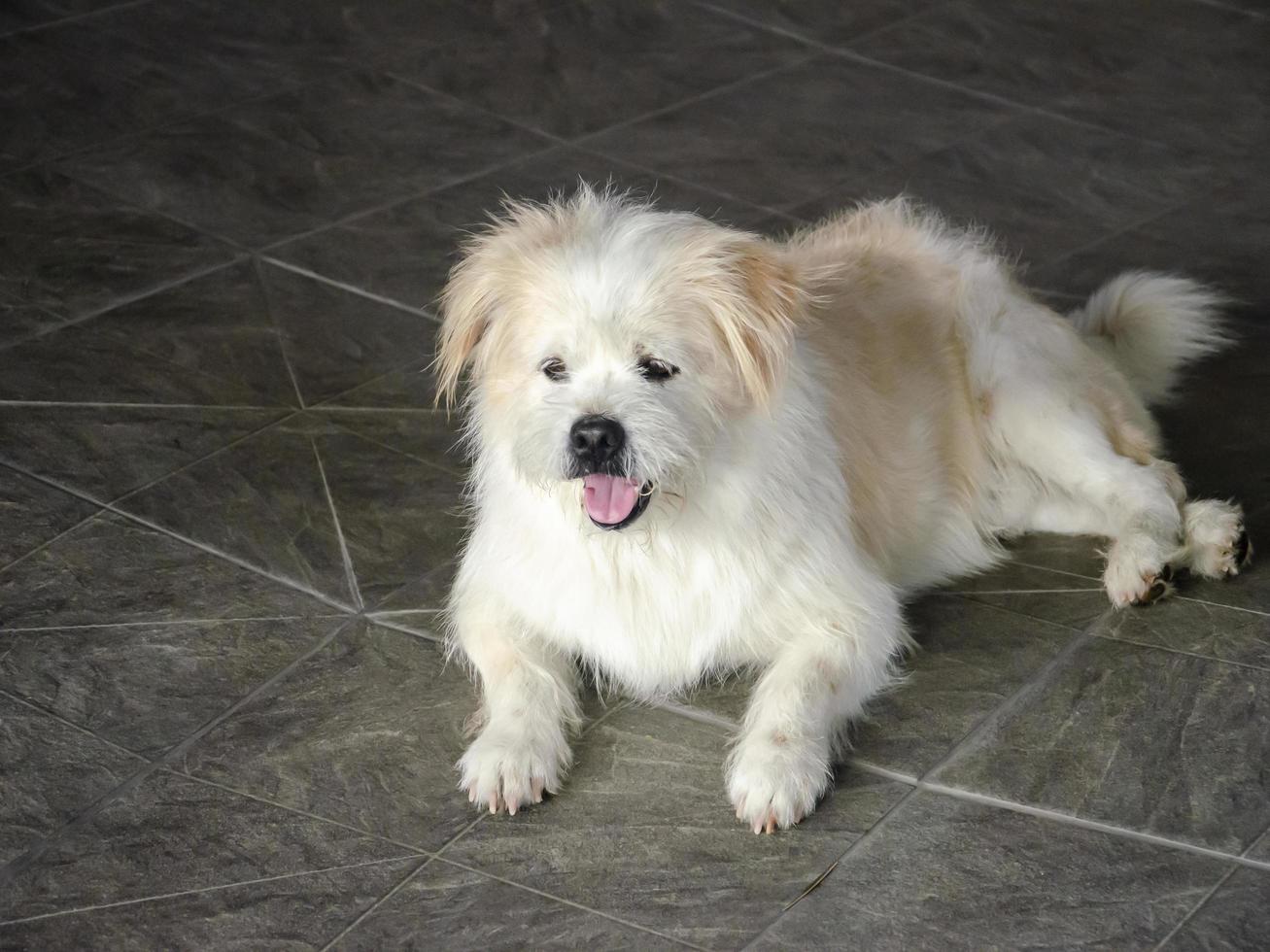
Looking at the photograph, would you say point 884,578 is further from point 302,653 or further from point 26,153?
point 26,153

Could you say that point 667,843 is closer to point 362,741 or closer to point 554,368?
point 362,741

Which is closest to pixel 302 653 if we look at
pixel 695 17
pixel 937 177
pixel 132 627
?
pixel 132 627

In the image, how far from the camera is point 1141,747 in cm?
337

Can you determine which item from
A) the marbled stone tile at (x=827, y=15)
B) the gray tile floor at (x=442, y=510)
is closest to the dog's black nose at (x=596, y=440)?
the gray tile floor at (x=442, y=510)

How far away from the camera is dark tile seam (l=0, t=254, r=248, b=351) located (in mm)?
5242

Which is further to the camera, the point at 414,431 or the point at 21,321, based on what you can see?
the point at 21,321

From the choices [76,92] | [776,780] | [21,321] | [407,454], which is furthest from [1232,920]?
[76,92]

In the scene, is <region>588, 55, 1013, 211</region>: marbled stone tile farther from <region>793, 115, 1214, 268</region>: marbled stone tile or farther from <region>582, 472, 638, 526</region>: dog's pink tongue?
<region>582, 472, 638, 526</region>: dog's pink tongue

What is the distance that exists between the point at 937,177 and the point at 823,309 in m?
2.71

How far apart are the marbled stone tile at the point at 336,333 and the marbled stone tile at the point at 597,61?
1676mm

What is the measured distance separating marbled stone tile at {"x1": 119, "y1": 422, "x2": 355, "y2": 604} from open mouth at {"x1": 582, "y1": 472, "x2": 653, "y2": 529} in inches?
39.8

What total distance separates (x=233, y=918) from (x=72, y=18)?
6150 millimetres

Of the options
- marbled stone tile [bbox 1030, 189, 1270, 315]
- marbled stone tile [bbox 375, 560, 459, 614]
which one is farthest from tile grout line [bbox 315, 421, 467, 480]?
marbled stone tile [bbox 1030, 189, 1270, 315]

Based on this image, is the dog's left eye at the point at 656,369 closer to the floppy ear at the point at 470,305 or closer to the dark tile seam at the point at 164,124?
the floppy ear at the point at 470,305
